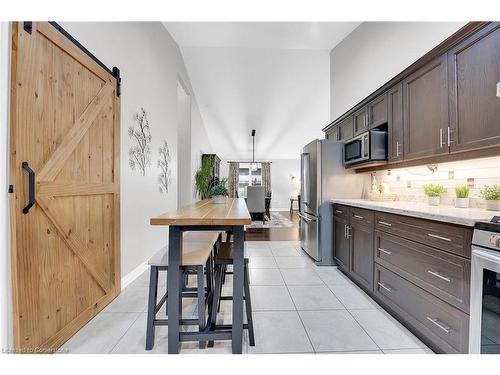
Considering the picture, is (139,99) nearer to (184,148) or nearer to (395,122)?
(184,148)

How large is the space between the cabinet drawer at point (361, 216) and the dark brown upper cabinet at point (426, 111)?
66cm

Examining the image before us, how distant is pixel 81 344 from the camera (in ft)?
5.10

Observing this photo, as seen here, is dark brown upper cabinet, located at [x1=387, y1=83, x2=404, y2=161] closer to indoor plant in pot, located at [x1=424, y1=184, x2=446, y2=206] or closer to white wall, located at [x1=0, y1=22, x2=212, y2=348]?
indoor plant in pot, located at [x1=424, y1=184, x2=446, y2=206]

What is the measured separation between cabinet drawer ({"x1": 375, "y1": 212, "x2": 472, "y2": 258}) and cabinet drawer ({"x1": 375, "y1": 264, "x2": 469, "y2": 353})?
0.35 meters

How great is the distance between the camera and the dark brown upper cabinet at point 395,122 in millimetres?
2312

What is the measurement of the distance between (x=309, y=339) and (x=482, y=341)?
93cm

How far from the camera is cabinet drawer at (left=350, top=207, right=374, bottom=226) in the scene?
2.25 meters

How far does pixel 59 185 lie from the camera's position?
155 centimetres

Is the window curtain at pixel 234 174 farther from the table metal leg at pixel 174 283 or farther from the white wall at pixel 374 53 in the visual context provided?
the table metal leg at pixel 174 283

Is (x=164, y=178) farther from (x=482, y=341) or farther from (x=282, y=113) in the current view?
(x=282, y=113)

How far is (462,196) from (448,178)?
28 centimetres

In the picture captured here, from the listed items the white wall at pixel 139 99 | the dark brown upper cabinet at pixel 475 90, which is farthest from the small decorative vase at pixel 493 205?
the white wall at pixel 139 99

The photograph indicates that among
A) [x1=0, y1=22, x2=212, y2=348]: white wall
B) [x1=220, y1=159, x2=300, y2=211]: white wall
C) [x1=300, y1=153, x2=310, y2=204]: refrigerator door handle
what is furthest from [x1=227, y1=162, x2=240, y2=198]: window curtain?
[x1=300, y1=153, x2=310, y2=204]: refrigerator door handle
